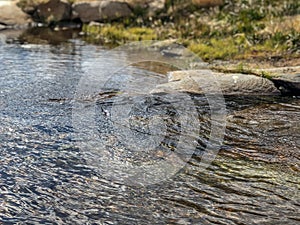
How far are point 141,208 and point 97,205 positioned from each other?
1.63ft

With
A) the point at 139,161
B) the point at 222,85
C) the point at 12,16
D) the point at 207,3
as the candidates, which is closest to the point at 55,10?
the point at 12,16

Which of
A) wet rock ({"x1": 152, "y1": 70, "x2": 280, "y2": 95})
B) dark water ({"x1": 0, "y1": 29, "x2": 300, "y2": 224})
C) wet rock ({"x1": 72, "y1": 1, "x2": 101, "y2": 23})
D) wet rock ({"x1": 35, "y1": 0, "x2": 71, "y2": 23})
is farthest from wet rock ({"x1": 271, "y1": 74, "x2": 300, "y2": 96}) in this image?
wet rock ({"x1": 35, "y1": 0, "x2": 71, "y2": 23})

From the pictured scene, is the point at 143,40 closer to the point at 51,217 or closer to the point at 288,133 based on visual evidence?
the point at 288,133

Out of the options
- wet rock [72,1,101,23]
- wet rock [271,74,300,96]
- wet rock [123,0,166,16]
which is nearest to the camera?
wet rock [271,74,300,96]

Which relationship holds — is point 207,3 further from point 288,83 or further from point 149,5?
point 288,83

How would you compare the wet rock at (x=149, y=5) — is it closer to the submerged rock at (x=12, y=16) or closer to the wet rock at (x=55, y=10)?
the wet rock at (x=55, y=10)

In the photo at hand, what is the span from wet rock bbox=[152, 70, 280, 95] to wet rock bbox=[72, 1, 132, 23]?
12.1 metres

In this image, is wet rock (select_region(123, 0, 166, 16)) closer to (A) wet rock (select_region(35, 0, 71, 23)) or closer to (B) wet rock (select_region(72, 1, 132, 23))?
(B) wet rock (select_region(72, 1, 132, 23))

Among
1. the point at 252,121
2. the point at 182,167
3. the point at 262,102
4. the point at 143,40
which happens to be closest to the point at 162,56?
the point at 143,40

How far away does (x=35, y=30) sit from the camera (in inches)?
811

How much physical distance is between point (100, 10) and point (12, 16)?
4665mm

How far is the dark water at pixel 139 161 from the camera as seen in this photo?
474cm

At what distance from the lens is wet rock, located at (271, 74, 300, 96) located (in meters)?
9.76

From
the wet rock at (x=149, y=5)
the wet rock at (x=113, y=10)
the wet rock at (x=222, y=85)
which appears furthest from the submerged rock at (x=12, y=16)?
the wet rock at (x=222, y=85)
